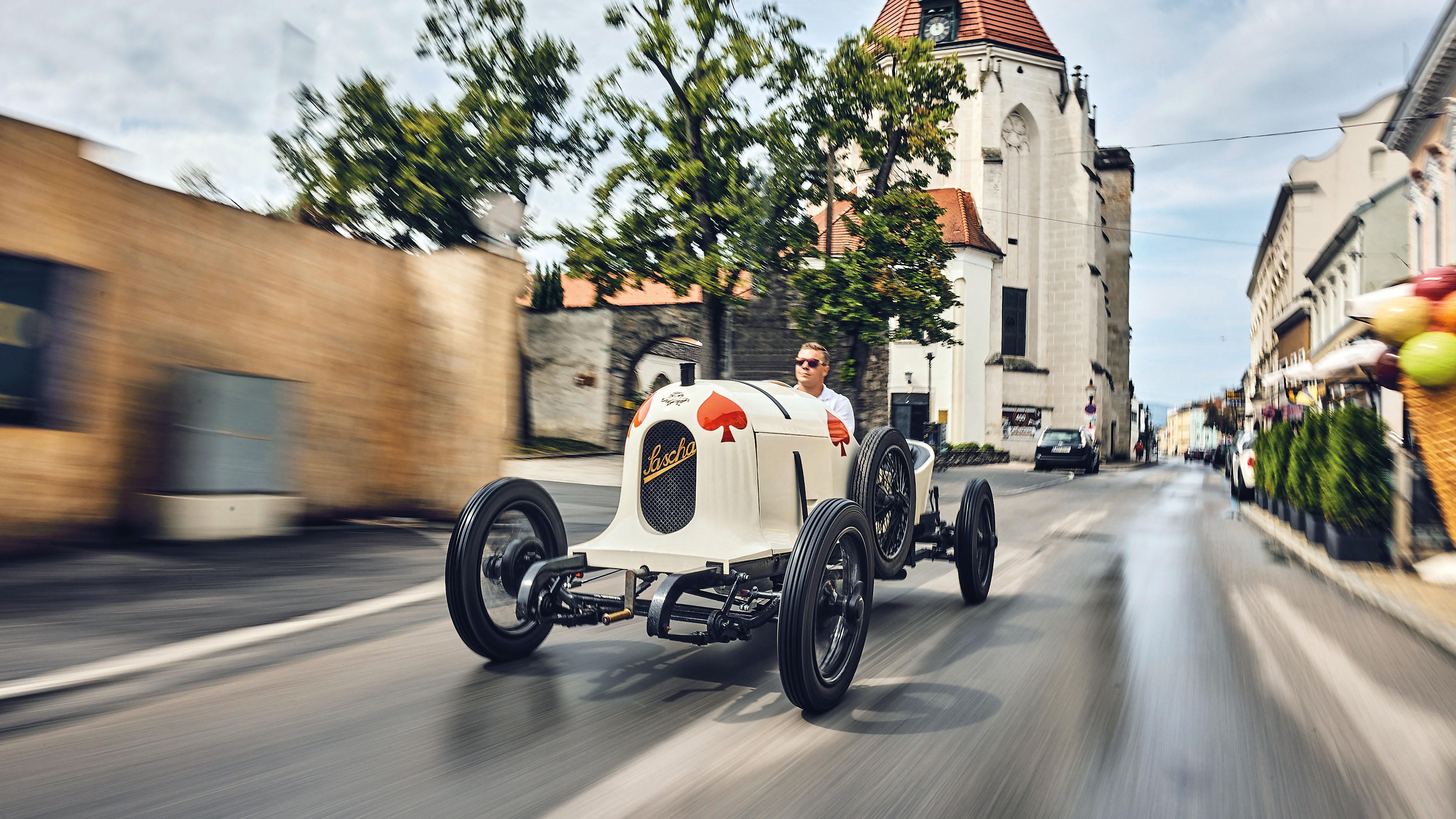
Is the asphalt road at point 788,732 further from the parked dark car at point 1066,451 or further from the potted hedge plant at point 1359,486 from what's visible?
the parked dark car at point 1066,451

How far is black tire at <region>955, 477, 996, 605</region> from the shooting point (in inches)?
241

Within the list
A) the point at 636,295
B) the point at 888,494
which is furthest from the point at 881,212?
the point at 888,494

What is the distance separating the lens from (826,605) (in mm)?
3832

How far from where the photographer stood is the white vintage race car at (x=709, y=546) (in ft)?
12.1

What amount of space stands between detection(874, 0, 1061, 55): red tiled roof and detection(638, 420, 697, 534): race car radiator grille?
44814 mm

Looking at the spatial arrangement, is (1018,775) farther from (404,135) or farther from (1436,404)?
(404,135)

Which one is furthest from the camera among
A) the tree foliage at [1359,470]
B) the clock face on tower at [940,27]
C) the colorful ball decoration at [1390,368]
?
the clock face on tower at [940,27]

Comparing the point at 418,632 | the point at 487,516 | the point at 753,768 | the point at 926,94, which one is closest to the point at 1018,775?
the point at 753,768

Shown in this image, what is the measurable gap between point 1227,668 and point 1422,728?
0.97 m

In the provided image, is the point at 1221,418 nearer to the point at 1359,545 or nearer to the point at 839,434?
the point at 1359,545

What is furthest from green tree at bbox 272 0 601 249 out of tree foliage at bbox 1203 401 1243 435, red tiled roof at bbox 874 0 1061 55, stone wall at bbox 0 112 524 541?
tree foliage at bbox 1203 401 1243 435

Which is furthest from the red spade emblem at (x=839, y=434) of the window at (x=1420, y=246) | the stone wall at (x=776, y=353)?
the stone wall at (x=776, y=353)

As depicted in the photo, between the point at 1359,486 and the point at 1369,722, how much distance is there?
19.2 ft

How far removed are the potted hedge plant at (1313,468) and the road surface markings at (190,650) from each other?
9149 mm
